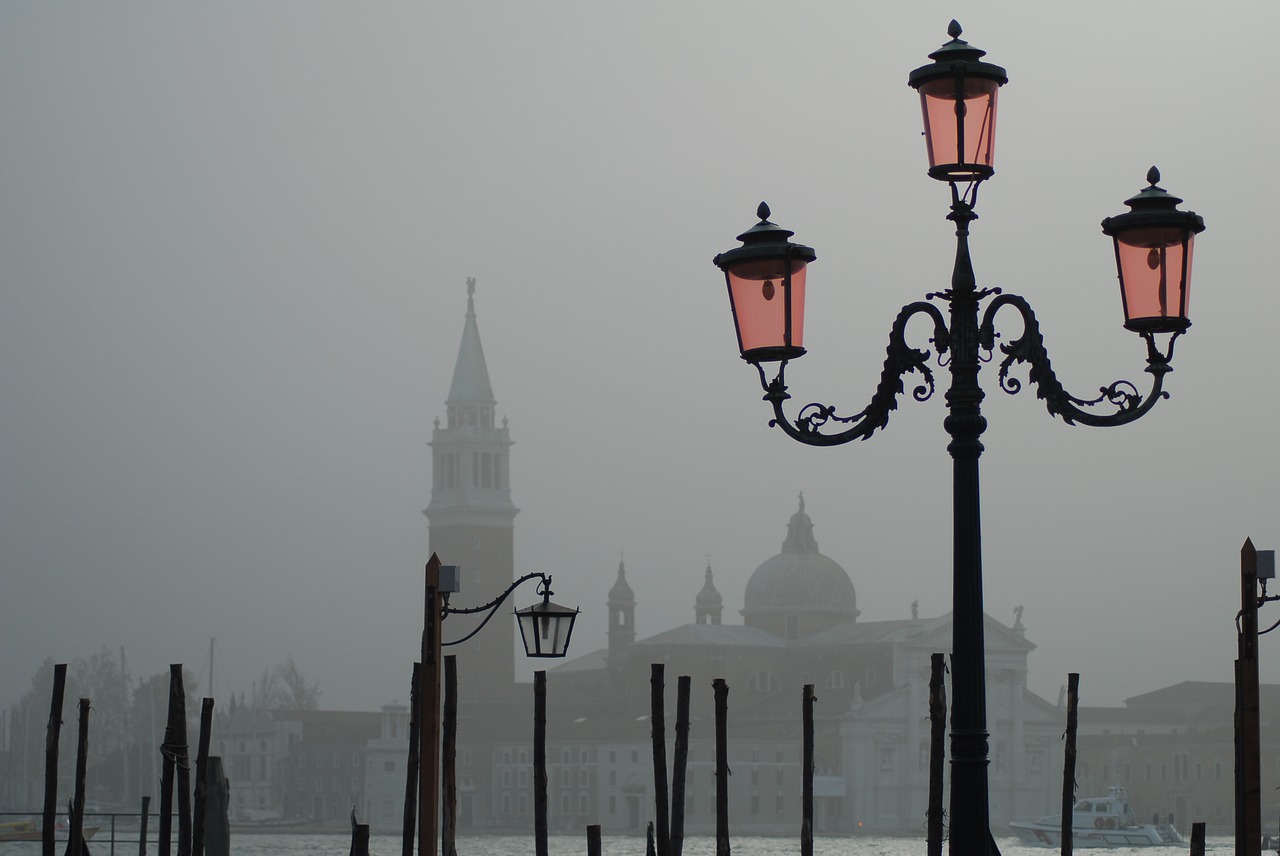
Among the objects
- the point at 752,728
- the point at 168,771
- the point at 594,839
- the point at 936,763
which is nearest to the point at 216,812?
the point at 168,771

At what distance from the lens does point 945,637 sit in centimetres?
7088

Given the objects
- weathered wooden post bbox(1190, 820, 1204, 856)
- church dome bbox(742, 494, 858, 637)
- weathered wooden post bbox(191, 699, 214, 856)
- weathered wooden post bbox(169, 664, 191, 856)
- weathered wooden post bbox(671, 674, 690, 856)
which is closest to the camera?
weathered wooden post bbox(169, 664, 191, 856)

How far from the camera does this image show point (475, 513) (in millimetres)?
74438

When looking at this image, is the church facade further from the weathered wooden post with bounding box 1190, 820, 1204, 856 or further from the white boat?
the weathered wooden post with bounding box 1190, 820, 1204, 856

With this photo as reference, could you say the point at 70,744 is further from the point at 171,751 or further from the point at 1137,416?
the point at 1137,416

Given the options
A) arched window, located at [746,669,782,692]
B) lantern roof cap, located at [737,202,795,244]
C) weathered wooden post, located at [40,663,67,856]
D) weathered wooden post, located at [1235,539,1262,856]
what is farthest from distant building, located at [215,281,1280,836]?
lantern roof cap, located at [737,202,795,244]

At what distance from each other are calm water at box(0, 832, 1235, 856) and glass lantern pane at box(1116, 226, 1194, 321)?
4837 cm

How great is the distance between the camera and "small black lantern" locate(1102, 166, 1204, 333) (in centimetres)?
589

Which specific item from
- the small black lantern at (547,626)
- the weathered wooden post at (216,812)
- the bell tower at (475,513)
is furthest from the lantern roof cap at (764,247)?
the bell tower at (475,513)

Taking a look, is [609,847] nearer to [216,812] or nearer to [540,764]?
[540,764]

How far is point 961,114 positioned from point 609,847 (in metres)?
60.1

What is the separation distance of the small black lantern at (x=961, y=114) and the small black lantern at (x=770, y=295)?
1.62 ft

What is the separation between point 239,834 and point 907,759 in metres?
23.7

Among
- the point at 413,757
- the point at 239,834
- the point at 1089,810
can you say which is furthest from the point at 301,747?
the point at 413,757
